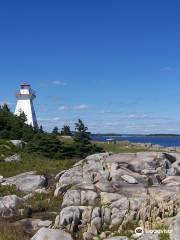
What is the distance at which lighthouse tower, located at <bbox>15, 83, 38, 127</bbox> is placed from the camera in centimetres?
7444

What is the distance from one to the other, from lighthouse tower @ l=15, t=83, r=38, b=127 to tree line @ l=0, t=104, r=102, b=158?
1693cm

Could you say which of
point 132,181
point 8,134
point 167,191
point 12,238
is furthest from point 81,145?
point 12,238

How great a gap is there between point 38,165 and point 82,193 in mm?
13687

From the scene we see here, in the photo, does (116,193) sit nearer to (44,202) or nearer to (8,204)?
(44,202)

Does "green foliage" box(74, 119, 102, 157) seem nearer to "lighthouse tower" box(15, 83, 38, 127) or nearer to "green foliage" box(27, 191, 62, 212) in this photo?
"green foliage" box(27, 191, 62, 212)

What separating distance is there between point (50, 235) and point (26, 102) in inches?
2408

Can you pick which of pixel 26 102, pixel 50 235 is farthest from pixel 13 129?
pixel 50 235

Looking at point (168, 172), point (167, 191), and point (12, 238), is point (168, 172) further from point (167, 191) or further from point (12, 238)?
point (12, 238)

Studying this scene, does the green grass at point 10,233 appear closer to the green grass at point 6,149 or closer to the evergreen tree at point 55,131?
the green grass at point 6,149

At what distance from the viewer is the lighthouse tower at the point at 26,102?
244 ft

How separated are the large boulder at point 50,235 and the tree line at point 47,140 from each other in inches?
987

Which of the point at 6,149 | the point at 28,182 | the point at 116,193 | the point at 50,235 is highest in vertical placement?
the point at 6,149

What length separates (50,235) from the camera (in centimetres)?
1602

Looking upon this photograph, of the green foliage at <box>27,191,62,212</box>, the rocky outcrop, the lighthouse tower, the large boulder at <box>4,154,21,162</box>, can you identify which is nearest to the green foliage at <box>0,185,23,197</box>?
the green foliage at <box>27,191,62,212</box>
